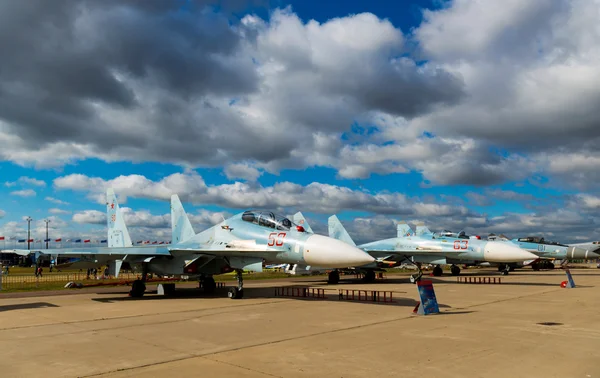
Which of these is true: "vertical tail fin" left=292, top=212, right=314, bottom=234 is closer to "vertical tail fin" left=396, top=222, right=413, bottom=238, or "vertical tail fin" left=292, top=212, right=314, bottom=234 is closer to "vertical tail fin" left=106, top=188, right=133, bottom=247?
"vertical tail fin" left=396, top=222, right=413, bottom=238

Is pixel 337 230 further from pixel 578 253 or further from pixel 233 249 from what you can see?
pixel 578 253

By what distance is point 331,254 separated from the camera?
12.9m

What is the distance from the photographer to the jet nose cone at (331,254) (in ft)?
41.0

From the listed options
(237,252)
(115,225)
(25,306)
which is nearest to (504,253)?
(237,252)

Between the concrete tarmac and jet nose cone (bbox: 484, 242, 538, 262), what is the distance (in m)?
9.52

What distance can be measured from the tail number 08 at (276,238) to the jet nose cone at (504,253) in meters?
14.9

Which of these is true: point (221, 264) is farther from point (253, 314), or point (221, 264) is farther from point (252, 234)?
point (253, 314)

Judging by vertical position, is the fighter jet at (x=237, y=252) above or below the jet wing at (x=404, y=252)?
above

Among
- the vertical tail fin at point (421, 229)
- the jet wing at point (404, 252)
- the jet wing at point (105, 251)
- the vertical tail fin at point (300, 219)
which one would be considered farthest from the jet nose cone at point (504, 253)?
the jet wing at point (105, 251)

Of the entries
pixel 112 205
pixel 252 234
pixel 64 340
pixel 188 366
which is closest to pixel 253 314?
pixel 252 234

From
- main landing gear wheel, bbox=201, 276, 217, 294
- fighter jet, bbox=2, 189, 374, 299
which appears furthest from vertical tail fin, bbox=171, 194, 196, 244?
fighter jet, bbox=2, 189, 374, 299

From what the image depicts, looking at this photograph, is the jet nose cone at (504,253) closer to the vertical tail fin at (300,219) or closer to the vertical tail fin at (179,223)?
the vertical tail fin at (300,219)

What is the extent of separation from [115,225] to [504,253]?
826 inches

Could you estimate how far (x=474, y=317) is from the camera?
10.9 metres
